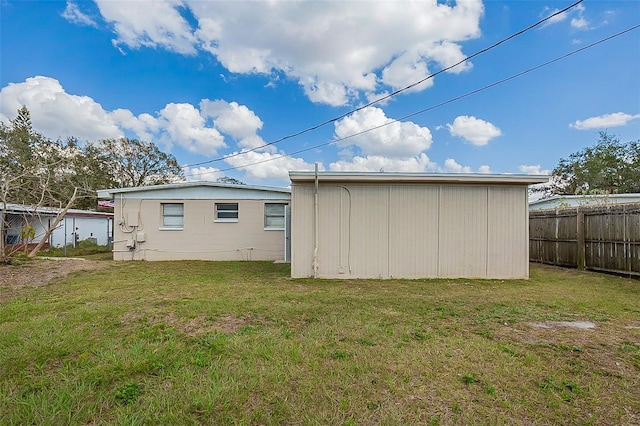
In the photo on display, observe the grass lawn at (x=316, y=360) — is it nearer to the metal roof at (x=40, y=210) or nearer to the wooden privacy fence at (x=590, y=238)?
the wooden privacy fence at (x=590, y=238)

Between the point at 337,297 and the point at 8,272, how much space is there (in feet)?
27.7

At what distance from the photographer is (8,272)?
8086 millimetres

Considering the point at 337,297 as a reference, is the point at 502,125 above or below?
above

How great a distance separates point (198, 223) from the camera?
1216 centimetres

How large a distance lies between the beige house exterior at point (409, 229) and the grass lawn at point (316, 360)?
7.26 feet

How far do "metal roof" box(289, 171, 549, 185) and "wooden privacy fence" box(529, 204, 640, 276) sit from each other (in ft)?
8.05

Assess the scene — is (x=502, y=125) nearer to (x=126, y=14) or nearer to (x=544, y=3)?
(x=544, y=3)

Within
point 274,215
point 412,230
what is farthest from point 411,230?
point 274,215

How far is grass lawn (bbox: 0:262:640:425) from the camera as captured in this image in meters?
2.22

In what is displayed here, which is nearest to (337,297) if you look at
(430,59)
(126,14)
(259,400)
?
(259,400)

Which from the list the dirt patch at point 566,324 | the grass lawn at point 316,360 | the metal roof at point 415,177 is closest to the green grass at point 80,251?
the grass lawn at point 316,360

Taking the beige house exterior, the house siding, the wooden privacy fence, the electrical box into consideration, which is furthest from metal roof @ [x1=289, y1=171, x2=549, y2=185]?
the electrical box

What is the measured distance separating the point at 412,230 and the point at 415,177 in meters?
1.30

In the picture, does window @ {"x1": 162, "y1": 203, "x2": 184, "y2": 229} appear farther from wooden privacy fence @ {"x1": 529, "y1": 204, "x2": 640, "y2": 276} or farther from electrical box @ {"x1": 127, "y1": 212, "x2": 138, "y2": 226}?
wooden privacy fence @ {"x1": 529, "y1": 204, "x2": 640, "y2": 276}
